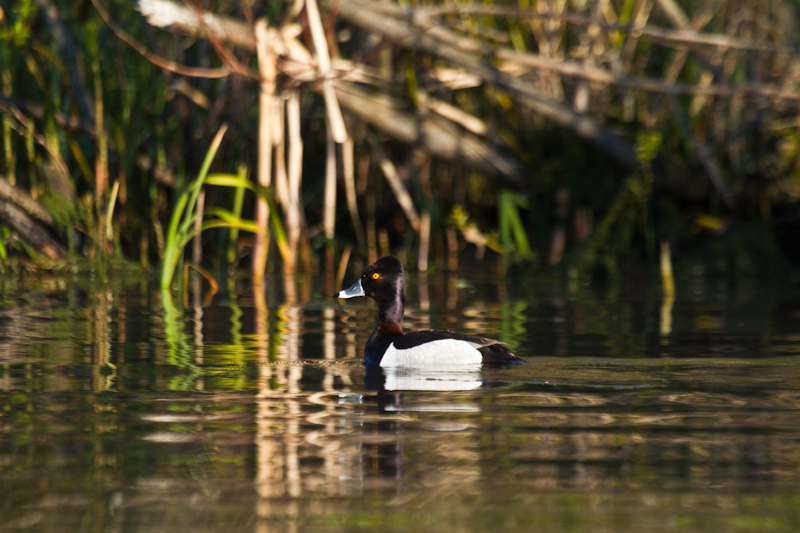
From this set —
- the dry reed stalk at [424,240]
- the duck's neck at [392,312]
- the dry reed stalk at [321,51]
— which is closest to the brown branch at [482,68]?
the dry reed stalk at [321,51]

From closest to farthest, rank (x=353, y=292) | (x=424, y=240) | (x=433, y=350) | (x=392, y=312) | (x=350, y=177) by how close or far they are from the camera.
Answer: (x=433, y=350)
(x=392, y=312)
(x=353, y=292)
(x=350, y=177)
(x=424, y=240)

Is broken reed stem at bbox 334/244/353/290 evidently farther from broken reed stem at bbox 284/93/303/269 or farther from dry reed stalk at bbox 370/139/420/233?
dry reed stalk at bbox 370/139/420/233

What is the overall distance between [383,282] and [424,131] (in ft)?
17.6

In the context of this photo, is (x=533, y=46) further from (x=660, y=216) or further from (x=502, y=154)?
(x=660, y=216)

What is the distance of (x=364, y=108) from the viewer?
489 inches

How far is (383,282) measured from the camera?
746 centimetres

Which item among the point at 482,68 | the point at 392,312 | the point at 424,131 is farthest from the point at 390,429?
the point at 424,131

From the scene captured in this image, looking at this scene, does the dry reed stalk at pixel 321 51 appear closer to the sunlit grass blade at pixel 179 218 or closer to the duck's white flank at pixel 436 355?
the sunlit grass blade at pixel 179 218

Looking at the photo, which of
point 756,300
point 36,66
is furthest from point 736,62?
point 36,66

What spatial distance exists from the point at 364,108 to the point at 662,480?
8676 mm

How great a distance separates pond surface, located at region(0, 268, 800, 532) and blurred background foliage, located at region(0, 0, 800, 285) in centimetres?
311

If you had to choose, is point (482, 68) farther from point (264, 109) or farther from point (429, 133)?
point (264, 109)

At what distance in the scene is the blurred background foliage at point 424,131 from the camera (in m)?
11.5

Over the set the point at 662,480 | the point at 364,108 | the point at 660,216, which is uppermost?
the point at 364,108
